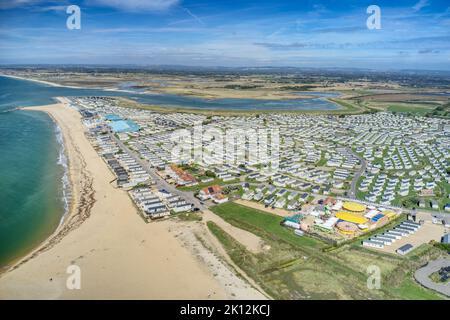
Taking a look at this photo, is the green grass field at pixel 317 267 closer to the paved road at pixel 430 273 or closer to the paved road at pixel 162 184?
the paved road at pixel 430 273

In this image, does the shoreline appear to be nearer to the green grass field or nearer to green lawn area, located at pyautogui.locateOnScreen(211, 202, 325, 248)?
the green grass field

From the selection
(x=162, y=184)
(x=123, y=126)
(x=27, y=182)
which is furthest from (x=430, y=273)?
(x=123, y=126)

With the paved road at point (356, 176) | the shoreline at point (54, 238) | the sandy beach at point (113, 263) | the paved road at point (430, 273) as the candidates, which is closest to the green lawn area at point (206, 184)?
the sandy beach at point (113, 263)

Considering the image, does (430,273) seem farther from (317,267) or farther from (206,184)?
(206,184)

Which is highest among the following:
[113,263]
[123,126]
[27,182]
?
[123,126]

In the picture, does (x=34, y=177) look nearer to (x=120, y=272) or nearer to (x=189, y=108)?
(x=120, y=272)

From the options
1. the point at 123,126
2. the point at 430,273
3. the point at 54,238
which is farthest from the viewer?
the point at 123,126
